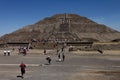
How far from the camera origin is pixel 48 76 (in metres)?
26.5

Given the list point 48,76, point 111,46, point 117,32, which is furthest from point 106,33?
point 48,76

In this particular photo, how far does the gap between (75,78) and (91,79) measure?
132cm

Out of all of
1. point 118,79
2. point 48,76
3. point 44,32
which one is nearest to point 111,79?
point 118,79

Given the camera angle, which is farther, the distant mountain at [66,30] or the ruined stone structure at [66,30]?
the distant mountain at [66,30]

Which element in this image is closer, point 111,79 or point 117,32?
point 111,79

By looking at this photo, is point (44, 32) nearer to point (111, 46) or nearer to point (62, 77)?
point (111, 46)

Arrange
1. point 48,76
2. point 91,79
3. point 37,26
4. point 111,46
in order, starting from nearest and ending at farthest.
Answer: point 91,79
point 48,76
point 111,46
point 37,26

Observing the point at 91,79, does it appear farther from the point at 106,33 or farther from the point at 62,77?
the point at 106,33

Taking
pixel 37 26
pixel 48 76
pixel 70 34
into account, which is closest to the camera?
pixel 48 76

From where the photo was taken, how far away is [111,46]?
89.3 m

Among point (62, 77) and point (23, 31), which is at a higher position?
point (23, 31)

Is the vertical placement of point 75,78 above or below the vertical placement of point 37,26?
below

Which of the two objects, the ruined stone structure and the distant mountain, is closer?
the ruined stone structure

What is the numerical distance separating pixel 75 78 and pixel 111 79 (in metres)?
2.85
